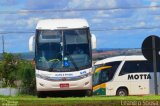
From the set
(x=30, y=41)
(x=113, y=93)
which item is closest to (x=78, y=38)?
(x=30, y=41)

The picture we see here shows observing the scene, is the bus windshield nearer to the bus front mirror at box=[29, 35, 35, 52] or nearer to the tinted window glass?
the bus front mirror at box=[29, 35, 35, 52]

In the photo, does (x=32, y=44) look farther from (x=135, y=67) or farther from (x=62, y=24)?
(x=135, y=67)

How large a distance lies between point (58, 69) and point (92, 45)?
194 centimetres

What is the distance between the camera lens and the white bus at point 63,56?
78.3 feet

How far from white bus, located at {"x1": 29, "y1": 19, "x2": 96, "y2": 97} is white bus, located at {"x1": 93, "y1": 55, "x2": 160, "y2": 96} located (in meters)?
11.5

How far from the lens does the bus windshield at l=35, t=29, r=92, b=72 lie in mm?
24078


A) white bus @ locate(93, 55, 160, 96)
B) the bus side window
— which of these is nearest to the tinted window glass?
white bus @ locate(93, 55, 160, 96)

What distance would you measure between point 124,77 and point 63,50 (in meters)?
12.5

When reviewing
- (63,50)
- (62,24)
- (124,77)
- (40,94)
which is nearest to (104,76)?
(124,77)

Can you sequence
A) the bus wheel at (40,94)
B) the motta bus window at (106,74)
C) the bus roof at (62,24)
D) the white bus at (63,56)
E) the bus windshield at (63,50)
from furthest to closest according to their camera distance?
the motta bus window at (106,74)
the bus wheel at (40,94)
the bus roof at (62,24)
the bus windshield at (63,50)
the white bus at (63,56)

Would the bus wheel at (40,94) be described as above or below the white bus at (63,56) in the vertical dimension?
below

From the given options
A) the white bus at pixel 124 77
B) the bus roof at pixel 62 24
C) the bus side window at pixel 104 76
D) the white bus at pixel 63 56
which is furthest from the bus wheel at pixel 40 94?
the bus side window at pixel 104 76

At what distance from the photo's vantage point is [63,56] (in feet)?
79.2

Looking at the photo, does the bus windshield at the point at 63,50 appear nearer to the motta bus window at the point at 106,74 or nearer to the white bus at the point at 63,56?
the white bus at the point at 63,56
